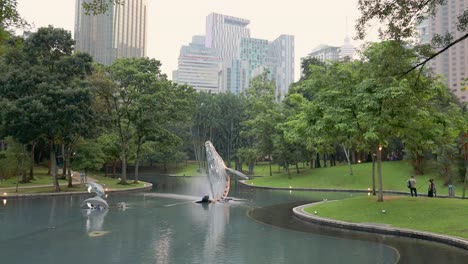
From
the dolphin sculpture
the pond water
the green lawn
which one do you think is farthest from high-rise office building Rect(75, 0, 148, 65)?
the pond water

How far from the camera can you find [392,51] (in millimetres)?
12961

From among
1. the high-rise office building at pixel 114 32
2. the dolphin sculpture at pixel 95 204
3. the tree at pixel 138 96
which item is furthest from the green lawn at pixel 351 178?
the high-rise office building at pixel 114 32

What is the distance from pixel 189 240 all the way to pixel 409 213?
10351 millimetres

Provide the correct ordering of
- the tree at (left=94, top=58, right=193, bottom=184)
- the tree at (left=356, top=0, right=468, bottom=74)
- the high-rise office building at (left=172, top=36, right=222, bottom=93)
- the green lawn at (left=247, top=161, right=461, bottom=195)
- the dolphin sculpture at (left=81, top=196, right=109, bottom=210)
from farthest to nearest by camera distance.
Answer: the high-rise office building at (left=172, top=36, right=222, bottom=93), the tree at (left=94, top=58, right=193, bottom=184), the green lawn at (left=247, top=161, right=461, bottom=195), the dolphin sculpture at (left=81, top=196, right=109, bottom=210), the tree at (left=356, top=0, right=468, bottom=74)

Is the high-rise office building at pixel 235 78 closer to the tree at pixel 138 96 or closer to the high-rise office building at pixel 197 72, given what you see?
the high-rise office building at pixel 197 72

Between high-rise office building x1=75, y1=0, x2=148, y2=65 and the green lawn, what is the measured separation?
54.1m

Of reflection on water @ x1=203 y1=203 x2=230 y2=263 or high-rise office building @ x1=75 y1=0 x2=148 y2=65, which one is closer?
reflection on water @ x1=203 y1=203 x2=230 y2=263

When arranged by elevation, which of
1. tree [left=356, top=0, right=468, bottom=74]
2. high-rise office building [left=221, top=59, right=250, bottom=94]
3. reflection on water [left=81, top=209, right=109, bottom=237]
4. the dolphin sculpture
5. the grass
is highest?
high-rise office building [left=221, top=59, right=250, bottom=94]

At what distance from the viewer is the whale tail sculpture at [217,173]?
2920 centimetres

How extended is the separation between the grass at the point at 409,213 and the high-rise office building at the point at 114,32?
72480 millimetres

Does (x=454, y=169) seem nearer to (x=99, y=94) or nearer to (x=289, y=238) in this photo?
(x=289, y=238)

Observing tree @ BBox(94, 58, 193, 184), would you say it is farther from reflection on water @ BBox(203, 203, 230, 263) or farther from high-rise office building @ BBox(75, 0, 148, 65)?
high-rise office building @ BBox(75, 0, 148, 65)

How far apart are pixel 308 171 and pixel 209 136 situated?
109 feet

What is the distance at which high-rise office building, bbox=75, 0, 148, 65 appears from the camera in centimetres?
8969
